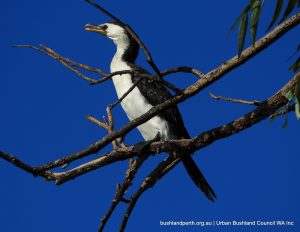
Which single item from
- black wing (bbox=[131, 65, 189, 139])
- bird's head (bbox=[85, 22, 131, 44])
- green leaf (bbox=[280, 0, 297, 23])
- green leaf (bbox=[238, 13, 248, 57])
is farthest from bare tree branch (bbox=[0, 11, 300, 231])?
bird's head (bbox=[85, 22, 131, 44])

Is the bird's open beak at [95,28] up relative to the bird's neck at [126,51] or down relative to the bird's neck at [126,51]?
up

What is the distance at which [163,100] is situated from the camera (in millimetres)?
5719

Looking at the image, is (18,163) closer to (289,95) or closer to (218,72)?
(218,72)

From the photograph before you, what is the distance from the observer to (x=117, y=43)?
259 inches

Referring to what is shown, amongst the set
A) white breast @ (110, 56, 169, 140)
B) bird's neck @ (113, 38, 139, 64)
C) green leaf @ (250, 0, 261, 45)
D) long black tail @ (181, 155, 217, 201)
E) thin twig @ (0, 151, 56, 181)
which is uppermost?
bird's neck @ (113, 38, 139, 64)

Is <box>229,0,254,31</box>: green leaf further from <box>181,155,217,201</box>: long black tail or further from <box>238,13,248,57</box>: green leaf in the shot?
<box>181,155,217,201</box>: long black tail

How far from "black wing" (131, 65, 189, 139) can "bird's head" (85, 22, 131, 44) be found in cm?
91

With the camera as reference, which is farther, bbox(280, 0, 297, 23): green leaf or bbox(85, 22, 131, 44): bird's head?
bbox(85, 22, 131, 44): bird's head

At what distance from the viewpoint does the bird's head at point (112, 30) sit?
6519mm

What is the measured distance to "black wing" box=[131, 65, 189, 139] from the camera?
557 cm

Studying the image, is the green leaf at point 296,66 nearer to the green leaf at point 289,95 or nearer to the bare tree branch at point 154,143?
the bare tree branch at point 154,143

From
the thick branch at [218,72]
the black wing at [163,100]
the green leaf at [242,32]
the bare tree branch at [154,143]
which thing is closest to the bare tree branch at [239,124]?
the bare tree branch at [154,143]

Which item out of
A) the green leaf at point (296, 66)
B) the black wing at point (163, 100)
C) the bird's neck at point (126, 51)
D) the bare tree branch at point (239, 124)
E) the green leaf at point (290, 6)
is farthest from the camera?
the bird's neck at point (126, 51)

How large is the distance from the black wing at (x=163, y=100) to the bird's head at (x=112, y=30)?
91 cm
